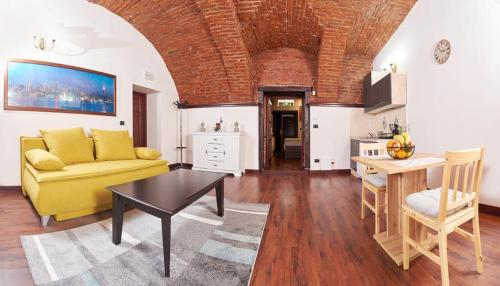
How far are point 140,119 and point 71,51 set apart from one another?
2.00m

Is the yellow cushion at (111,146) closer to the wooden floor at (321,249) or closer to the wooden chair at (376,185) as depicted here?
the wooden floor at (321,249)

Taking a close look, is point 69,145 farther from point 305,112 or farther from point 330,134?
point 330,134

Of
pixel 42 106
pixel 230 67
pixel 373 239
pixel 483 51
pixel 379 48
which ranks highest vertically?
pixel 379 48

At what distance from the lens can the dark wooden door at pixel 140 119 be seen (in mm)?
4880

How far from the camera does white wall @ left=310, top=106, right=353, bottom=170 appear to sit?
499 cm

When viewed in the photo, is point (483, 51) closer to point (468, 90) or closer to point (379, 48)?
point (468, 90)

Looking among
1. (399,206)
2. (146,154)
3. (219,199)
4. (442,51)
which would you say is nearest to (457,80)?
(442,51)

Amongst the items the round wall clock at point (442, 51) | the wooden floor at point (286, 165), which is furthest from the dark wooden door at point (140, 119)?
the round wall clock at point (442, 51)

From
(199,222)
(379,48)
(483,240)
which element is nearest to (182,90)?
(199,222)

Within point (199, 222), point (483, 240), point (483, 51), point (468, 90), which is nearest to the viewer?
point (483, 240)

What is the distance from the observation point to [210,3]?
10.7 feet

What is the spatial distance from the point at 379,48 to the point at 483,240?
4.25m

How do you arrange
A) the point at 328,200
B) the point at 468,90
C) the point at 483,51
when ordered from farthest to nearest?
the point at 328,200
the point at 468,90
the point at 483,51

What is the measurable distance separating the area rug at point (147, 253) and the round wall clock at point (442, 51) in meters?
3.44
